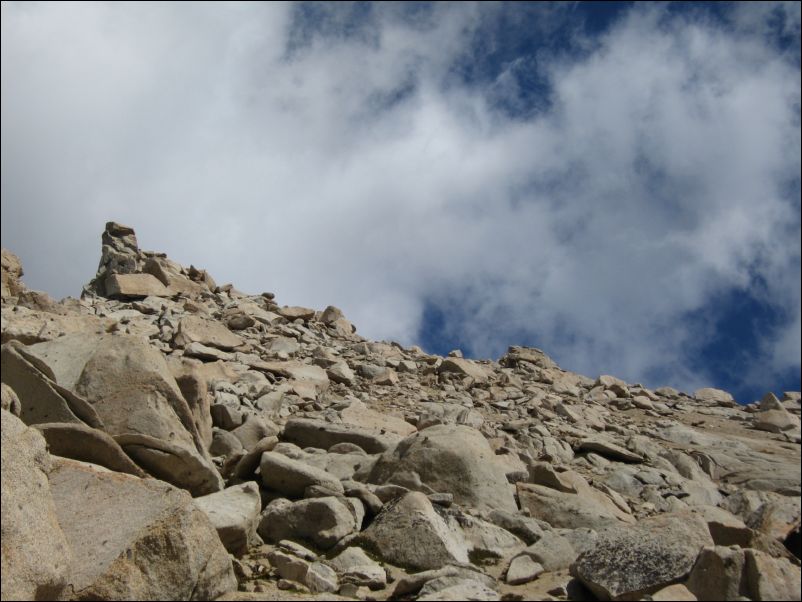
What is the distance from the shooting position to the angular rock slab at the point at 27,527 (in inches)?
183

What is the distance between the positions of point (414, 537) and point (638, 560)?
2304 mm

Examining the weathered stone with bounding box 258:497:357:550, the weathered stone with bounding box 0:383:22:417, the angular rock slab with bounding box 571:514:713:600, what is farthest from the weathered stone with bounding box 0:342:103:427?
the angular rock slab with bounding box 571:514:713:600

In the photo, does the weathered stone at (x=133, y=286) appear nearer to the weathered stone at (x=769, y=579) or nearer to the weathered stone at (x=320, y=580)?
the weathered stone at (x=320, y=580)

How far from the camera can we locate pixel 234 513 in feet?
23.0

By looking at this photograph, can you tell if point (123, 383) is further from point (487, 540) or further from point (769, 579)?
point (769, 579)

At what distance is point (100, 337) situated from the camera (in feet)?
26.9

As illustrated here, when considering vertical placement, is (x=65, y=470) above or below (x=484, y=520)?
below

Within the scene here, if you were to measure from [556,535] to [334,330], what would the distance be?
15.3 m

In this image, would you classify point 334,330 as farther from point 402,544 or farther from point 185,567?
point 185,567

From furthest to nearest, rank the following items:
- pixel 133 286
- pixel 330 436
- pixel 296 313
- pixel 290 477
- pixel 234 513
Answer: pixel 296 313
pixel 133 286
pixel 330 436
pixel 290 477
pixel 234 513

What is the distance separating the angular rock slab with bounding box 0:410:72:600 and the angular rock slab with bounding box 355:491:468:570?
3.09 m

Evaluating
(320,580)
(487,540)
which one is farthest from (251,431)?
(320,580)

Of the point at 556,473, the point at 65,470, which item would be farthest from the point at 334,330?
the point at 65,470

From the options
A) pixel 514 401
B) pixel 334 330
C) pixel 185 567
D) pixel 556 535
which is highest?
pixel 334 330
